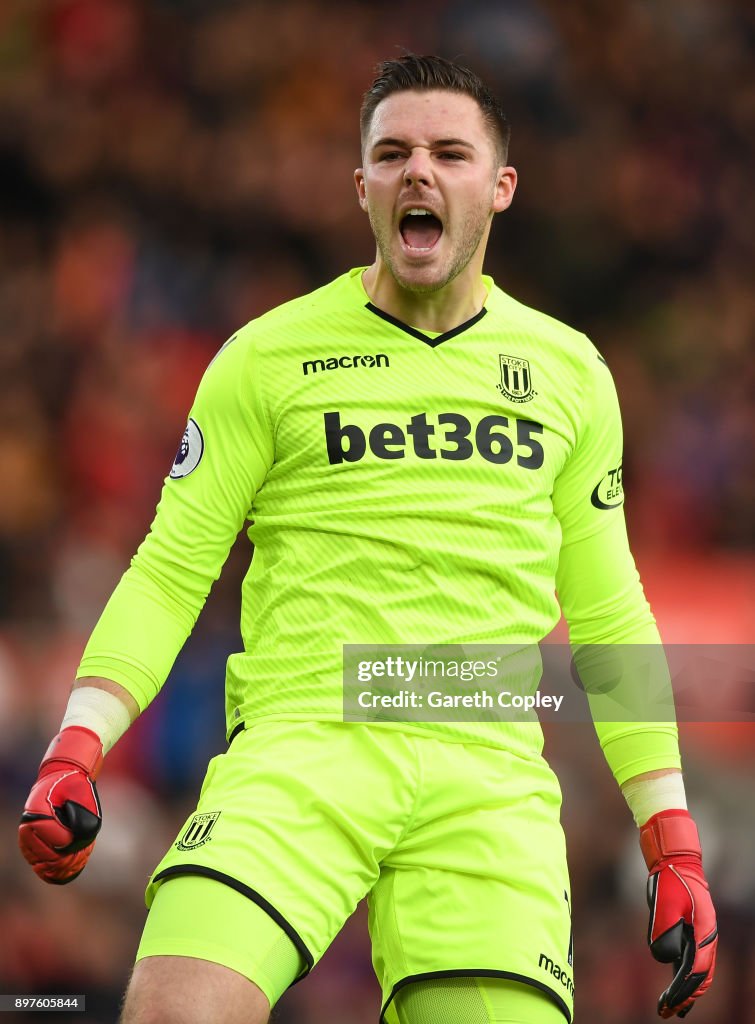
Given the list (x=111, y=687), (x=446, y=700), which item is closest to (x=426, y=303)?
(x=446, y=700)

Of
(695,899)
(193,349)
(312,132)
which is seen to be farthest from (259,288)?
(695,899)

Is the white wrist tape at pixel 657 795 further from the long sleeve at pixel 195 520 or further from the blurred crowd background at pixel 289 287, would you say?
the blurred crowd background at pixel 289 287

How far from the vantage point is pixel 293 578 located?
2906 mm

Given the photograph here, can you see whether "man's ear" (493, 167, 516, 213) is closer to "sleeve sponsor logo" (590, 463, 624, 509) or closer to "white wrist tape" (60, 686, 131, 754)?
"sleeve sponsor logo" (590, 463, 624, 509)

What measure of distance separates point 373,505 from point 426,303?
49cm

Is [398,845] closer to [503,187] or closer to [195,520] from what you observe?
[195,520]

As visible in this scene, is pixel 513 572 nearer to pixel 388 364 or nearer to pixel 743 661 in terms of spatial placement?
pixel 388 364

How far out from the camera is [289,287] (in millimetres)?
7637

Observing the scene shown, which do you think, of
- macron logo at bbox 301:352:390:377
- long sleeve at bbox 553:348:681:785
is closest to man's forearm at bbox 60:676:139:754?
macron logo at bbox 301:352:390:377

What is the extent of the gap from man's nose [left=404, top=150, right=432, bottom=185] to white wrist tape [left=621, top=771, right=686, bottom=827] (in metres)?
1.29

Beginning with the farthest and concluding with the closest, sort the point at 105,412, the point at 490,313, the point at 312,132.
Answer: the point at 312,132
the point at 105,412
the point at 490,313

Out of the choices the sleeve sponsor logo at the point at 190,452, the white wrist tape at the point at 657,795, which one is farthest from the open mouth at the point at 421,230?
the white wrist tape at the point at 657,795

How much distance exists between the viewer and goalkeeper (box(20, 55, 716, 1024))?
8.71 ft

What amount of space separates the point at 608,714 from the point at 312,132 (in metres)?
5.42
